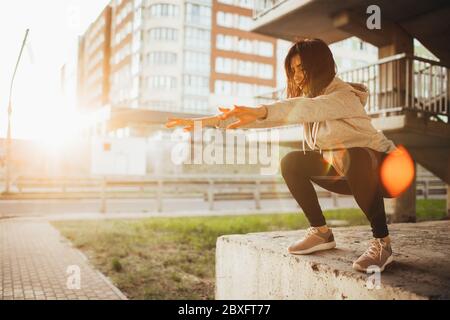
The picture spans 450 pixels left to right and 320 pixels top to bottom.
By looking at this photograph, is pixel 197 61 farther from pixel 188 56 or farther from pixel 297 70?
pixel 297 70

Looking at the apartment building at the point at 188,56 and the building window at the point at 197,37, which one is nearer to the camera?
the apartment building at the point at 188,56

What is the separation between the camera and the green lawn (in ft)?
15.9

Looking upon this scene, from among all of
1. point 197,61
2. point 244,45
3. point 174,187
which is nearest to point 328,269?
point 174,187

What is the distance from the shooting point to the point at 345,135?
2.45 meters

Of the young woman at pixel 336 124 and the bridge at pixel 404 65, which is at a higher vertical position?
the bridge at pixel 404 65

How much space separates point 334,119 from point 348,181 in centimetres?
39

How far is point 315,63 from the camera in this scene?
8.12 ft

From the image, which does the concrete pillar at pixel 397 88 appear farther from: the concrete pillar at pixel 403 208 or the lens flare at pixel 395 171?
the lens flare at pixel 395 171

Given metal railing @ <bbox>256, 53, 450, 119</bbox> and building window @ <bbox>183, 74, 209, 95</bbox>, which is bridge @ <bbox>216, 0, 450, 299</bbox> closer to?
Result: metal railing @ <bbox>256, 53, 450, 119</bbox>

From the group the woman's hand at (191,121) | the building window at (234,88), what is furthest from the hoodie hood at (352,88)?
the building window at (234,88)

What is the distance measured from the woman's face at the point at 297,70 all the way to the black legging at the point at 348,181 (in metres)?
0.49

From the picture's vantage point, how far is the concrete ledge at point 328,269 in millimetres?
2084

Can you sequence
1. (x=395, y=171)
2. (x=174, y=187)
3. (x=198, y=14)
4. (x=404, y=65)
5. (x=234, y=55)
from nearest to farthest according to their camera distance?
1. (x=395, y=171)
2. (x=404, y=65)
3. (x=174, y=187)
4. (x=198, y=14)
5. (x=234, y=55)

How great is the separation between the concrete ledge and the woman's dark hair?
3.55ft
